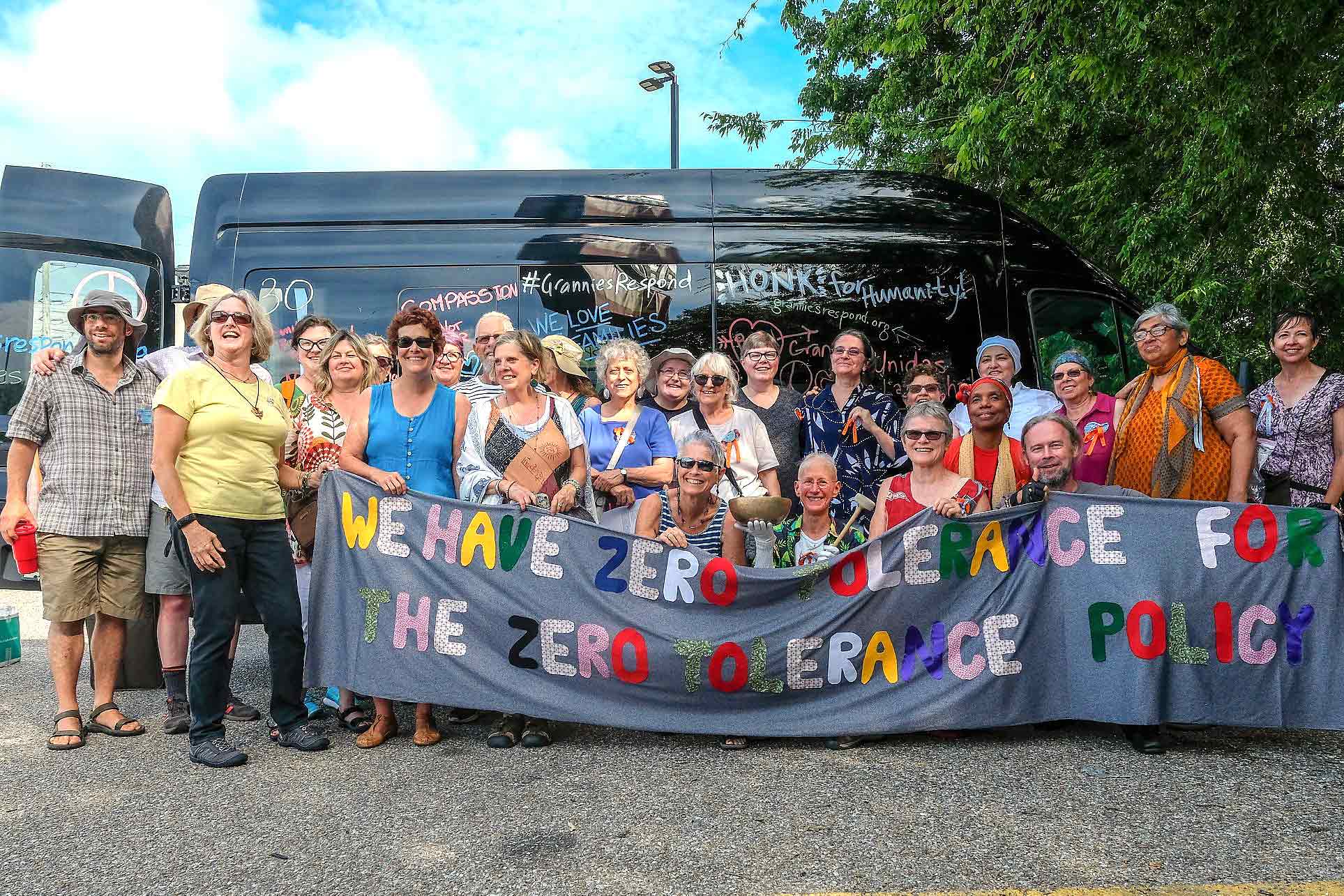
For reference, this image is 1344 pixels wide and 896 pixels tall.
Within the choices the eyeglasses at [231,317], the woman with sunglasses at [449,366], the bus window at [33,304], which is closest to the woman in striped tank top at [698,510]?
the woman with sunglasses at [449,366]

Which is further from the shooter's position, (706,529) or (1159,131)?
(1159,131)

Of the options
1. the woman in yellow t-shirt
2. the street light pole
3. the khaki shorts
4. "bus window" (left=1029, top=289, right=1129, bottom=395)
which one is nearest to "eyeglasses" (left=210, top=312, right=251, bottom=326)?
the woman in yellow t-shirt

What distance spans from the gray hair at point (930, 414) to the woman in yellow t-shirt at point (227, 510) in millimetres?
2764

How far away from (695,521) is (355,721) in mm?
1786

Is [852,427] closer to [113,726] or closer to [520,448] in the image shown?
[520,448]

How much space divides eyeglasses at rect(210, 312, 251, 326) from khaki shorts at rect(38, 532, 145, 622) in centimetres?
114

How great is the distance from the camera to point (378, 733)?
172 inches

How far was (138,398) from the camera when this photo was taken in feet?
15.2

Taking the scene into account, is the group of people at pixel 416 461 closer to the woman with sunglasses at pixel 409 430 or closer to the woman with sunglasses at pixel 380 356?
the woman with sunglasses at pixel 409 430

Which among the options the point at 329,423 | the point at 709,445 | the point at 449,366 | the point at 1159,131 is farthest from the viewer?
the point at 1159,131

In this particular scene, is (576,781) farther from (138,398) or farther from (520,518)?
(138,398)

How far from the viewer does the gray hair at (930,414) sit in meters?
4.47

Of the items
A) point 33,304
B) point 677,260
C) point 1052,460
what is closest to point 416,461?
point 677,260

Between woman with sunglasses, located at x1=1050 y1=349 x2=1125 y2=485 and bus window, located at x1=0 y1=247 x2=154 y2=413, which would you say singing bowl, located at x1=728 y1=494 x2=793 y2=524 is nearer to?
woman with sunglasses, located at x1=1050 y1=349 x2=1125 y2=485
